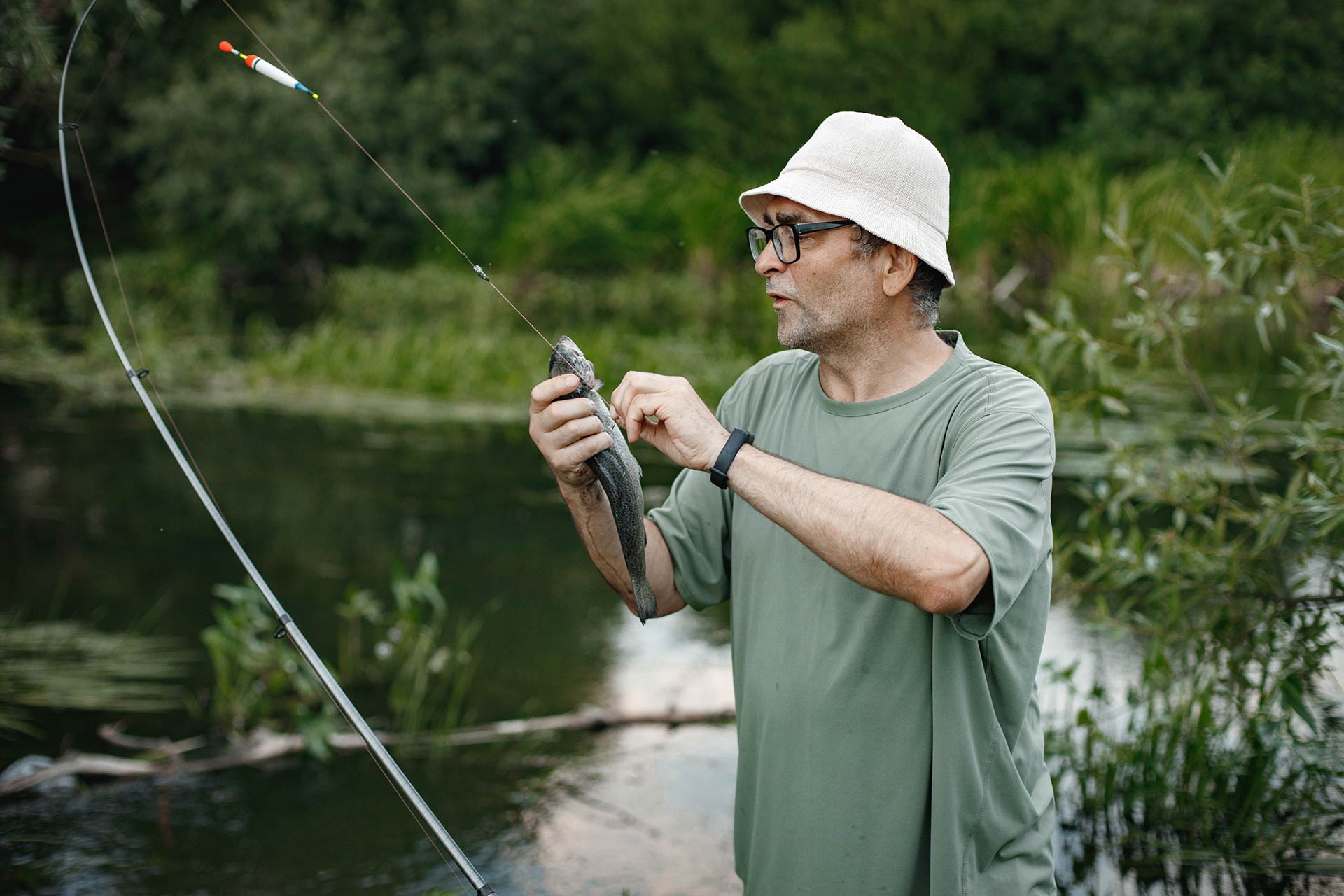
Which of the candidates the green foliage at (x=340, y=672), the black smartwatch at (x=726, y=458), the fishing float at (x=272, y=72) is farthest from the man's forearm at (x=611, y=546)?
the green foliage at (x=340, y=672)

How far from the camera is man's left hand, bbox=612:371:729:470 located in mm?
1837

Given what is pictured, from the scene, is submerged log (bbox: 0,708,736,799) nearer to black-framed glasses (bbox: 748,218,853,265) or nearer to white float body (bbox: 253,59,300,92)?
white float body (bbox: 253,59,300,92)

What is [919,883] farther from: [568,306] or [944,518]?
[568,306]

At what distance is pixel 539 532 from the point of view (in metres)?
7.04

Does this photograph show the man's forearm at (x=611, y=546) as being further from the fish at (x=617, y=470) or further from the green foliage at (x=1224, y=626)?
Result: the green foliage at (x=1224, y=626)

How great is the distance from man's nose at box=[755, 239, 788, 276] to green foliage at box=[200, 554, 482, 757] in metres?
2.43

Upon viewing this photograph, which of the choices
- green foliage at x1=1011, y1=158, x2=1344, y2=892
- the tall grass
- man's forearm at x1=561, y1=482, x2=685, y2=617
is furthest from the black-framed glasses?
the tall grass


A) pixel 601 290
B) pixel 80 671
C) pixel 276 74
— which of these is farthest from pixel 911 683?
pixel 601 290

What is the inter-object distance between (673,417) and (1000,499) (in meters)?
0.49

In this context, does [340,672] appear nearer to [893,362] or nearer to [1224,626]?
[1224,626]

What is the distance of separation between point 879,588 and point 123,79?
2038cm

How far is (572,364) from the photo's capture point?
6.40 feet

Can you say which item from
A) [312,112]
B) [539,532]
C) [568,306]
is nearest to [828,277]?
[539,532]

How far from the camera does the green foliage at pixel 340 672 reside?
4.14m
